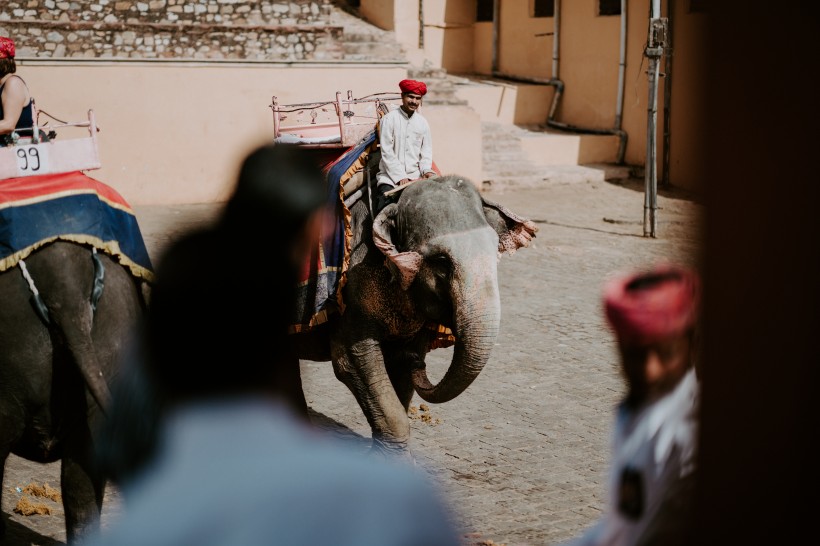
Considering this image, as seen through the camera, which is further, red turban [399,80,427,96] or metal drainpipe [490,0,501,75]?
metal drainpipe [490,0,501,75]

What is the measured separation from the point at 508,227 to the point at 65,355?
2538 mm

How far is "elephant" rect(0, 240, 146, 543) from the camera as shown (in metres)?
4.89

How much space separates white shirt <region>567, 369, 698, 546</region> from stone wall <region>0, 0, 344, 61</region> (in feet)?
55.0

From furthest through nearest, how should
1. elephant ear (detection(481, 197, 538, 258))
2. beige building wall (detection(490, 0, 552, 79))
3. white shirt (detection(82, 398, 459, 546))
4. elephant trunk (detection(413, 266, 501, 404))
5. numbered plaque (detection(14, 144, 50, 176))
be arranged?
beige building wall (detection(490, 0, 552, 79)), elephant ear (detection(481, 197, 538, 258)), elephant trunk (detection(413, 266, 501, 404)), numbered plaque (detection(14, 144, 50, 176)), white shirt (detection(82, 398, 459, 546))

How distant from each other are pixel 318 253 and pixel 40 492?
6.95ft

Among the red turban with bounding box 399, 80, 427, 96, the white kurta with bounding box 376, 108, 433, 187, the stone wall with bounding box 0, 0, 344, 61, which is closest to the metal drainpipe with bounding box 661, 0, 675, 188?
the stone wall with bounding box 0, 0, 344, 61

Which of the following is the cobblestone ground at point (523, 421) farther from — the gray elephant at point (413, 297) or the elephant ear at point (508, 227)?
the elephant ear at point (508, 227)

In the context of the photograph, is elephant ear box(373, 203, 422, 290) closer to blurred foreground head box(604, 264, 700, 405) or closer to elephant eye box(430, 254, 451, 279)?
elephant eye box(430, 254, 451, 279)

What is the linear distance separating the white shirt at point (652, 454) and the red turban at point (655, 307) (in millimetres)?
110

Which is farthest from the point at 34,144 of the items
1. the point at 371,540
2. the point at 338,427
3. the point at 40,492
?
the point at 371,540

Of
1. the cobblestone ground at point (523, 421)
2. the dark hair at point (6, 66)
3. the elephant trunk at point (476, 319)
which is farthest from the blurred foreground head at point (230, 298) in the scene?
the dark hair at point (6, 66)

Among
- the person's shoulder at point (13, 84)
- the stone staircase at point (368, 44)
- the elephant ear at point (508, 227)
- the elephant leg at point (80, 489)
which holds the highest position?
the stone staircase at point (368, 44)

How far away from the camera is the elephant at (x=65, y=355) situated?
4.89 metres

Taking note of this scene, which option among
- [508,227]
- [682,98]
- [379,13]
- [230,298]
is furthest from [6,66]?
[379,13]
